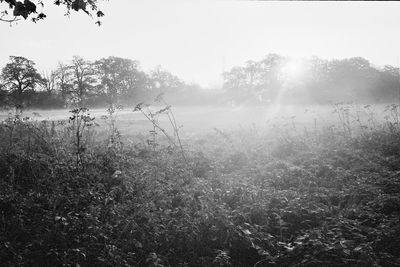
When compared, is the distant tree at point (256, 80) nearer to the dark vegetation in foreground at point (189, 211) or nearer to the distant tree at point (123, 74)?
the distant tree at point (123, 74)

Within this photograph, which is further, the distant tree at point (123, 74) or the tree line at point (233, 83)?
the distant tree at point (123, 74)

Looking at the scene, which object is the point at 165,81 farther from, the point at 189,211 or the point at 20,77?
the point at 189,211

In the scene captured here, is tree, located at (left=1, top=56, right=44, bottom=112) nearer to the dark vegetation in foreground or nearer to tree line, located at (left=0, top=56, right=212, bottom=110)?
tree line, located at (left=0, top=56, right=212, bottom=110)

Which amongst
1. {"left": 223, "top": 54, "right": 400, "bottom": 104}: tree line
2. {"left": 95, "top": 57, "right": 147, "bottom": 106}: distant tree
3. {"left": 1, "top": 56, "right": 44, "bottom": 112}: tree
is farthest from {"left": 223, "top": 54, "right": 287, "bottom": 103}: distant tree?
{"left": 1, "top": 56, "right": 44, "bottom": 112}: tree

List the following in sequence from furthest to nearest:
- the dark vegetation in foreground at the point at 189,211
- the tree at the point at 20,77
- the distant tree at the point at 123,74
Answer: the distant tree at the point at 123,74, the tree at the point at 20,77, the dark vegetation in foreground at the point at 189,211

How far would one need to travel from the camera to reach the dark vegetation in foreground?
13.9 ft

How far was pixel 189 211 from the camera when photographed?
5613 millimetres

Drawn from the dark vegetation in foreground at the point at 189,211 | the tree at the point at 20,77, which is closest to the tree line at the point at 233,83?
the tree at the point at 20,77

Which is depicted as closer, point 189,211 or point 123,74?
point 189,211

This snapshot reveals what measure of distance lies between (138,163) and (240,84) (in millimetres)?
54408

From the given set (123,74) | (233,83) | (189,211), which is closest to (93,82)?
(123,74)

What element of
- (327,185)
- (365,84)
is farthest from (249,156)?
(365,84)

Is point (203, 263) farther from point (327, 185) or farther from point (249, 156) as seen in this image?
point (249, 156)

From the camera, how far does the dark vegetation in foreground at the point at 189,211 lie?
4.24 meters
